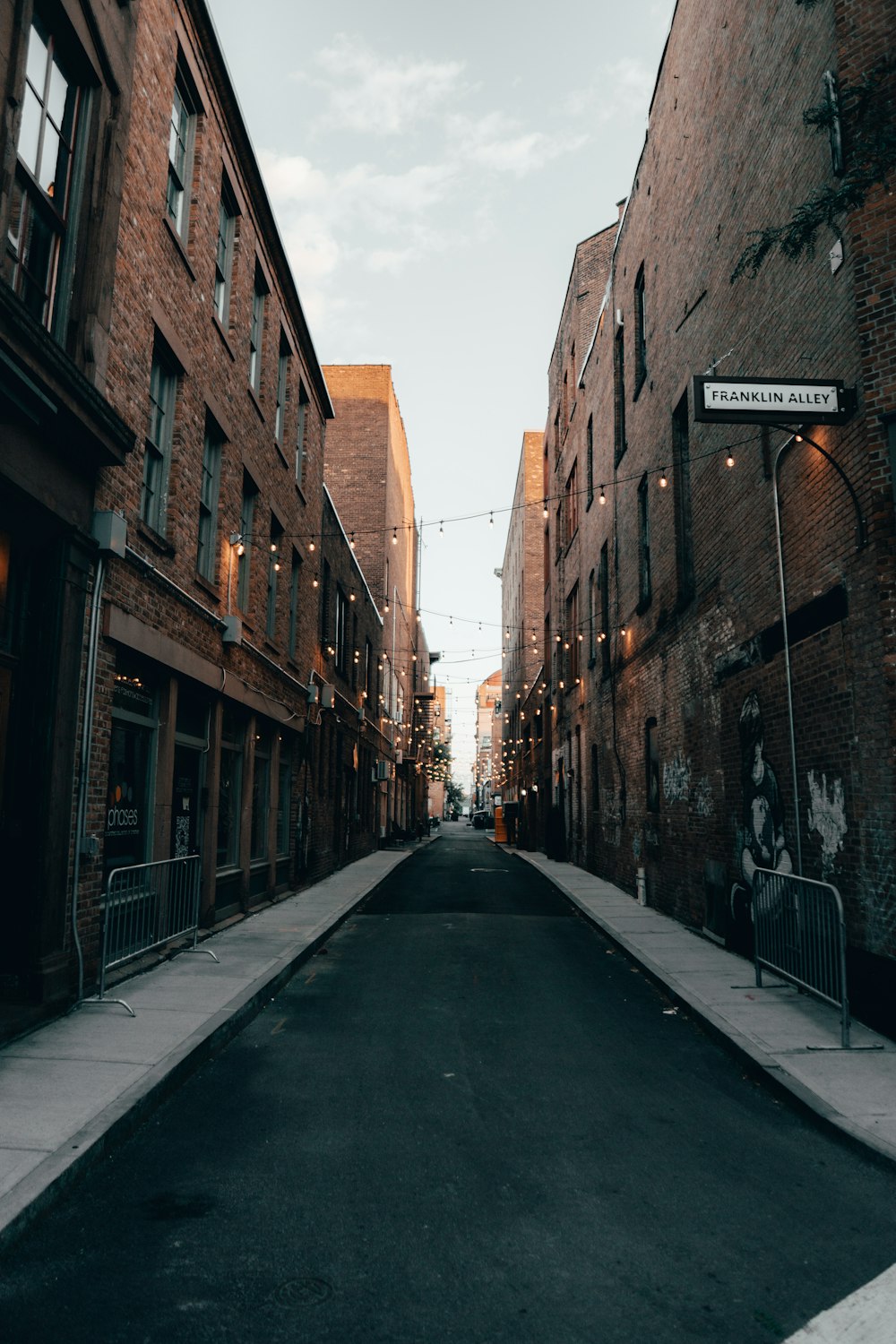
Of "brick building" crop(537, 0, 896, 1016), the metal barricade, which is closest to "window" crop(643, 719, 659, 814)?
"brick building" crop(537, 0, 896, 1016)

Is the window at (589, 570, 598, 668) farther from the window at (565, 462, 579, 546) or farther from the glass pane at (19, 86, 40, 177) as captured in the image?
the glass pane at (19, 86, 40, 177)

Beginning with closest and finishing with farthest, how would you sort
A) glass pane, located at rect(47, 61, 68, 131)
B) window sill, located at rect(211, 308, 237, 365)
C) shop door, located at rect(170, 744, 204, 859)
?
glass pane, located at rect(47, 61, 68, 131) → shop door, located at rect(170, 744, 204, 859) → window sill, located at rect(211, 308, 237, 365)

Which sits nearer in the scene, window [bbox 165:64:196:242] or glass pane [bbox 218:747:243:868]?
window [bbox 165:64:196:242]

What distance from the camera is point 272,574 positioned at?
1641 cm

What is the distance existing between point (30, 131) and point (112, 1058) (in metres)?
7.08

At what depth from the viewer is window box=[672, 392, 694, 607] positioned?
1424cm

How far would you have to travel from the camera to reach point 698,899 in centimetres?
1301

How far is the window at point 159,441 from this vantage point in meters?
10.3

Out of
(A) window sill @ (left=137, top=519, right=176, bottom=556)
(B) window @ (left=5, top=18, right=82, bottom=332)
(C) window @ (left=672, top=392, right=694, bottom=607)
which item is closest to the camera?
(B) window @ (left=5, top=18, right=82, bottom=332)

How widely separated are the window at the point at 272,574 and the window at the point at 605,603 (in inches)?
339

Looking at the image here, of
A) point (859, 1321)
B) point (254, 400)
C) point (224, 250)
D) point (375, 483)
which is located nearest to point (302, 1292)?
point (859, 1321)

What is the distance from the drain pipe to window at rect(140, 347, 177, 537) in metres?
2.29

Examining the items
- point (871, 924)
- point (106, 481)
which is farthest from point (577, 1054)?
point (106, 481)

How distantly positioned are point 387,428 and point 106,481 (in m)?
32.4
